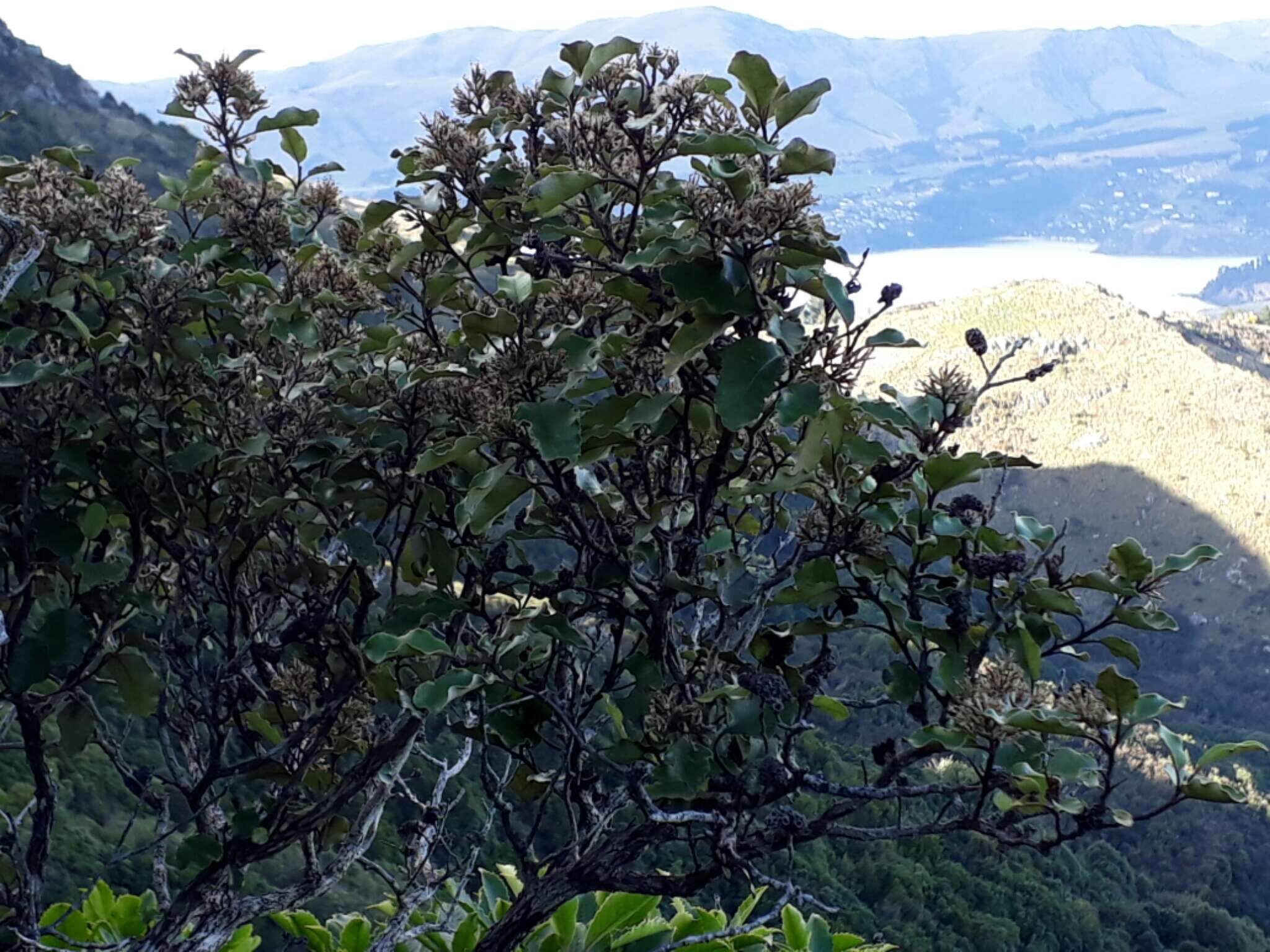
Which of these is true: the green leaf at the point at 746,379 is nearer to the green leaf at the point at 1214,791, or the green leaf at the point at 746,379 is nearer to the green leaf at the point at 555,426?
the green leaf at the point at 555,426

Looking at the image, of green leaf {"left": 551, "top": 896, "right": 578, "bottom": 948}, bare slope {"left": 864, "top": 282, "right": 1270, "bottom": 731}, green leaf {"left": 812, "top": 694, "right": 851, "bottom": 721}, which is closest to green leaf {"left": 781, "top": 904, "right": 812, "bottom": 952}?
green leaf {"left": 551, "top": 896, "right": 578, "bottom": 948}

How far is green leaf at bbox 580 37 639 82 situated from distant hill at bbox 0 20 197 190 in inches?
1637

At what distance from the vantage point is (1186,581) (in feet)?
307

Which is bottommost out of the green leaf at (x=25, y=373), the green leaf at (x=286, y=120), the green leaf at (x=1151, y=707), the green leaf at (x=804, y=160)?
the green leaf at (x=1151, y=707)

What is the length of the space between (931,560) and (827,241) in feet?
2.40

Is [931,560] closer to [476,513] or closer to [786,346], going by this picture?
[786,346]

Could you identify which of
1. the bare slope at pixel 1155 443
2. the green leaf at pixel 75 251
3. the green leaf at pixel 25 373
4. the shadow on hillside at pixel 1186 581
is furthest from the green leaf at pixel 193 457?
the bare slope at pixel 1155 443

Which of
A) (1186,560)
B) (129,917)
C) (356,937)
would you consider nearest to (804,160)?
(1186,560)

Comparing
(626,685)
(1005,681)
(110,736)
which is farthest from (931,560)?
(110,736)

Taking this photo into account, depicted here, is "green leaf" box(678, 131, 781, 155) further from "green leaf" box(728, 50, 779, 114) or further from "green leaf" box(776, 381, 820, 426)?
"green leaf" box(776, 381, 820, 426)

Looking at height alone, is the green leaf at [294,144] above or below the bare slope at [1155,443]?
above

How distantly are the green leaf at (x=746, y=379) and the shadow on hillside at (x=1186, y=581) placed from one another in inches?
3136

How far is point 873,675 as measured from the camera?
48.7m

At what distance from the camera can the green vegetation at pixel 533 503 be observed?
2082mm
